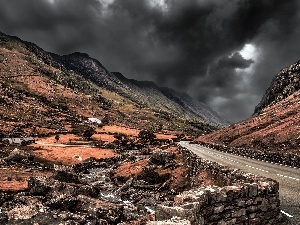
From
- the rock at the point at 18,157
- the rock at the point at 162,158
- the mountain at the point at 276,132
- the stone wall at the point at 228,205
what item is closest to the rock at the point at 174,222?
the stone wall at the point at 228,205

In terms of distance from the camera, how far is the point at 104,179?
52.4 meters

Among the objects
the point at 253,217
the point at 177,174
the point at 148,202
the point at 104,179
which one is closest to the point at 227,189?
the point at 253,217

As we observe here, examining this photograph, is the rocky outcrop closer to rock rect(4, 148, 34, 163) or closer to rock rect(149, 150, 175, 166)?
rock rect(149, 150, 175, 166)

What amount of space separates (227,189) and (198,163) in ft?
65.9

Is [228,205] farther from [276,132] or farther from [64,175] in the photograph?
[276,132]

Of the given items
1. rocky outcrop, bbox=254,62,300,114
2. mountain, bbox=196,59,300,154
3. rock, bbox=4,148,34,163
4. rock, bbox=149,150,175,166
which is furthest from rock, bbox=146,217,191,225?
rocky outcrop, bbox=254,62,300,114

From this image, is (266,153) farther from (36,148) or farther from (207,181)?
(36,148)

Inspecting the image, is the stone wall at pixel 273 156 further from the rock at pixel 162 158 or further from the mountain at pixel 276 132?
the rock at pixel 162 158

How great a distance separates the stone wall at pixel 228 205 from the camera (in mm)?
9633

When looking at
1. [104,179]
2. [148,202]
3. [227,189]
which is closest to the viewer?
[227,189]

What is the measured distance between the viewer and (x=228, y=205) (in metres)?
12.3

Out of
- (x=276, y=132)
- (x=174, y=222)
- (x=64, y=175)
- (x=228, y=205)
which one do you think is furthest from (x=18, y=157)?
(x=174, y=222)

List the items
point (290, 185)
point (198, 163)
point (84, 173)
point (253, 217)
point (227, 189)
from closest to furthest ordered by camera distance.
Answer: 1. point (227, 189)
2. point (253, 217)
3. point (290, 185)
4. point (198, 163)
5. point (84, 173)

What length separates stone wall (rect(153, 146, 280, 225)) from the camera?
9.63 metres
